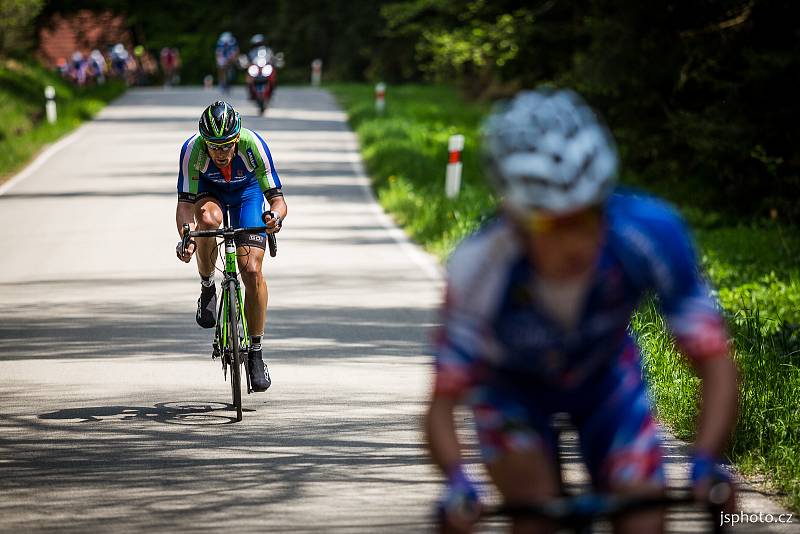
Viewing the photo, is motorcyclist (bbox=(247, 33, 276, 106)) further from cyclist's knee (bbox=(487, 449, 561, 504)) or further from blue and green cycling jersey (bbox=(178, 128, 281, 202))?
cyclist's knee (bbox=(487, 449, 561, 504))

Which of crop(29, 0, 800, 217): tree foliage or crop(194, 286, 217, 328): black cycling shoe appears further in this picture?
crop(29, 0, 800, 217): tree foliage

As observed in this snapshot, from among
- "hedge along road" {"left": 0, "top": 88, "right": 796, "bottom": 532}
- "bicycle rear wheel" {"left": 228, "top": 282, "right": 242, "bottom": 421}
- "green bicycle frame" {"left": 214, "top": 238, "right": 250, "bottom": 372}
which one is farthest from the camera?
"green bicycle frame" {"left": 214, "top": 238, "right": 250, "bottom": 372}

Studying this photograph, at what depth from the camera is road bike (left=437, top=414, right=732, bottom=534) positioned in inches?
129

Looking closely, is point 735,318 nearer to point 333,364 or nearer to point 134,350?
point 333,364

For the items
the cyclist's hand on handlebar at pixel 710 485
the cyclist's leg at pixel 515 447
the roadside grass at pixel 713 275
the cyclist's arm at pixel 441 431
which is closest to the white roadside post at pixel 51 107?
the roadside grass at pixel 713 275

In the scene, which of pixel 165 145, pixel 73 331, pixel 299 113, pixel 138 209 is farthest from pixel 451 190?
pixel 299 113

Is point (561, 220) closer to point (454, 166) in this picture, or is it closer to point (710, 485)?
point (710, 485)

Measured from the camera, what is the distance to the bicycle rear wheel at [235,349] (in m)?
8.04

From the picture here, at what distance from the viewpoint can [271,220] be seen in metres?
8.38

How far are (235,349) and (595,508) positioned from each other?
510 cm

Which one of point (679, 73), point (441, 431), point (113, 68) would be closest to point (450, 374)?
point (441, 431)

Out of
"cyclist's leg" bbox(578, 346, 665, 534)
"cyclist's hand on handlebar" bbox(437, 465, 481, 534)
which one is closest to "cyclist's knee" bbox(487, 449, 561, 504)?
"cyclist's leg" bbox(578, 346, 665, 534)

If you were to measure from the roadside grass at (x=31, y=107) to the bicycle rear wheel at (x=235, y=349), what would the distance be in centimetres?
1668

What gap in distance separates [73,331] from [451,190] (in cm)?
787
